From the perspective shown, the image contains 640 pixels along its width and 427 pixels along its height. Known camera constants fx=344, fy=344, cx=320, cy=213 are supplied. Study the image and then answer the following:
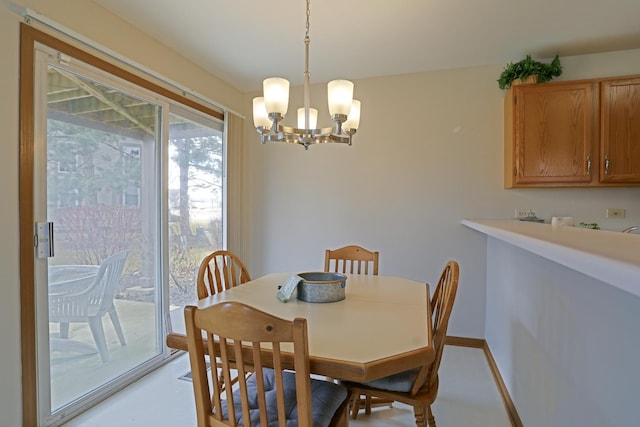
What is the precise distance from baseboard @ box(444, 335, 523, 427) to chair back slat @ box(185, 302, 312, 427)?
161cm

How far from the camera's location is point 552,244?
35.5 inches

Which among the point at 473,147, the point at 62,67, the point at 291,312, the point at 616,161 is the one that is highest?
the point at 62,67

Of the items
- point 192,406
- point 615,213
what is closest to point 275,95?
point 192,406

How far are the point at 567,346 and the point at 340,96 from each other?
1.43 metres

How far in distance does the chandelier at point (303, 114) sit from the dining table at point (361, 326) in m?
0.85

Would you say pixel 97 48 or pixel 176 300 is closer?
pixel 97 48

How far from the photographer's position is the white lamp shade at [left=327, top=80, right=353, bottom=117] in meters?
1.72

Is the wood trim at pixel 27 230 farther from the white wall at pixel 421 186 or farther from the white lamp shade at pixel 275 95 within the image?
the white wall at pixel 421 186

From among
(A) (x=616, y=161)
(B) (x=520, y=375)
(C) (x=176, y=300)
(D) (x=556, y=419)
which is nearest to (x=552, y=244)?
(D) (x=556, y=419)

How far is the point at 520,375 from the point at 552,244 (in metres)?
1.46

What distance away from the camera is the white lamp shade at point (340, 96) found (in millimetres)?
1718

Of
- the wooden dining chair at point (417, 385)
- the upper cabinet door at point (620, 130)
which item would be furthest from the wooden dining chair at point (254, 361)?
the upper cabinet door at point (620, 130)

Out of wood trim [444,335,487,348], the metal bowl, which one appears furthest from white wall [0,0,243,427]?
wood trim [444,335,487,348]

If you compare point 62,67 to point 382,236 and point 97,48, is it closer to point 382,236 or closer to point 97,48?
point 97,48
